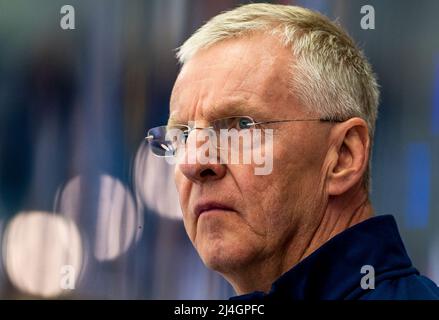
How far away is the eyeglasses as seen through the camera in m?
1.52

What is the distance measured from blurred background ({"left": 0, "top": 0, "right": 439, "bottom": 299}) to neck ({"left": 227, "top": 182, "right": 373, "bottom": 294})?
116 cm

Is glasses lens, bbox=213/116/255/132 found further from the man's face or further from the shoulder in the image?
the shoulder

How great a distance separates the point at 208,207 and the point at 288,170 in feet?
0.55

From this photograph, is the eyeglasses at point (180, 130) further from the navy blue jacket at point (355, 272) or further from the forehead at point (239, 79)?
the navy blue jacket at point (355, 272)

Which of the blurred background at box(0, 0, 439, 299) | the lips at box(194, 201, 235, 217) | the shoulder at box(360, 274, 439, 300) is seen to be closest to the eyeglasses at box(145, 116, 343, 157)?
the lips at box(194, 201, 235, 217)

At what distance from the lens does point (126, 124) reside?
2.99 m

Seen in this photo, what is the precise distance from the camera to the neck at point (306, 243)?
1.51 meters

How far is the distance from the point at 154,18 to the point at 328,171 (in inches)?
65.5

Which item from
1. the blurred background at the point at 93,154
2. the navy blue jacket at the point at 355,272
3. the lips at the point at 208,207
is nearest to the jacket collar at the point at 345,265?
the navy blue jacket at the point at 355,272

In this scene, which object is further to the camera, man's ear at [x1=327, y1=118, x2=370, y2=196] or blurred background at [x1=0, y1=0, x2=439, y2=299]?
blurred background at [x1=0, y1=0, x2=439, y2=299]

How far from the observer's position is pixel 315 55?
1562 millimetres

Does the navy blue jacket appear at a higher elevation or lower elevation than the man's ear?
lower

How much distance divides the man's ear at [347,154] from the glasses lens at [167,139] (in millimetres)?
303
